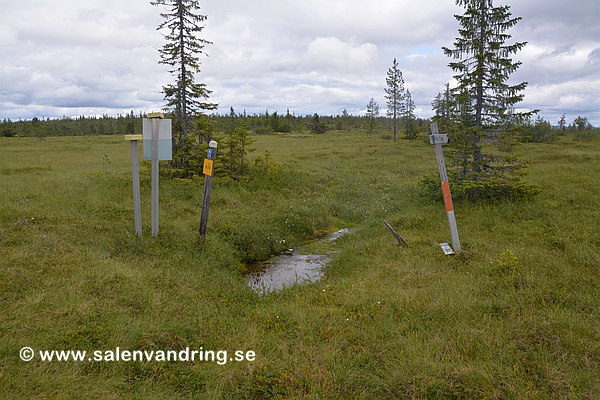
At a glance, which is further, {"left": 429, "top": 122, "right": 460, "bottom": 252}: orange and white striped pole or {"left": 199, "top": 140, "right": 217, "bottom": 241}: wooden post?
{"left": 199, "top": 140, "right": 217, "bottom": 241}: wooden post

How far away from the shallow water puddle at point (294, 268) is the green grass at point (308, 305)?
40 centimetres

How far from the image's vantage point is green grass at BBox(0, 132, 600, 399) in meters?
4.18

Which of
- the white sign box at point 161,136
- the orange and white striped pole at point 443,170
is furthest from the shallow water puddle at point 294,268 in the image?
the white sign box at point 161,136

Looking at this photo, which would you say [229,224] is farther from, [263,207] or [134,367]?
[134,367]

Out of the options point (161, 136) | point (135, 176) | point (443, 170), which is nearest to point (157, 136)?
point (161, 136)

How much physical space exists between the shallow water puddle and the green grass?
0.40 m

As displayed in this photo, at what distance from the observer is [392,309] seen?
5887mm

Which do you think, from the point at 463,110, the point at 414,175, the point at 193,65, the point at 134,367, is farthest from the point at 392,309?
the point at 414,175

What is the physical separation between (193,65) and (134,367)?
13.9 m

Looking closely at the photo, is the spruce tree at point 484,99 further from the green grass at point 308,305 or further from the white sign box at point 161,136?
the white sign box at point 161,136

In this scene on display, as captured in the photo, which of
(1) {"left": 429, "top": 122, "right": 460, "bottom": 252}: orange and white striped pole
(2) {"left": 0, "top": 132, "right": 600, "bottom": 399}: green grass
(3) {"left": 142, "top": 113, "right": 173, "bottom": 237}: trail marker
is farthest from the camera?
(3) {"left": 142, "top": 113, "right": 173, "bottom": 237}: trail marker

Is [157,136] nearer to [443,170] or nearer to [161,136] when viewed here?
[161,136]

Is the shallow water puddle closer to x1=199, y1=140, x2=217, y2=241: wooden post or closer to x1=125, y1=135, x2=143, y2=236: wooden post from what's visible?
x1=199, y1=140, x2=217, y2=241: wooden post

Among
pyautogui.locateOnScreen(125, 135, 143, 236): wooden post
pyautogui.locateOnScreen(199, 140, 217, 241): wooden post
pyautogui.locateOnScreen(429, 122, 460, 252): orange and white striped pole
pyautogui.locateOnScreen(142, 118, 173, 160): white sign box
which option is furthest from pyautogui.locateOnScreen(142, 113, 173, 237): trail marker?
pyautogui.locateOnScreen(429, 122, 460, 252): orange and white striped pole
